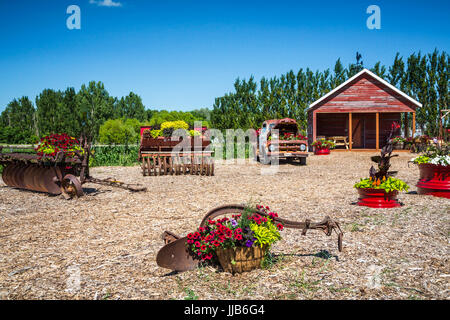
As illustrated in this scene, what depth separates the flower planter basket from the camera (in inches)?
153

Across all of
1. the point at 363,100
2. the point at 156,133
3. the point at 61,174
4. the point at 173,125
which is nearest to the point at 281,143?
the point at 173,125

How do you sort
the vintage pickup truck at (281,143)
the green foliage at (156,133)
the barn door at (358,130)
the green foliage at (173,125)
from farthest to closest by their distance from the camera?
the barn door at (358,130) < the green foliage at (173,125) < the green foliage at (156,133) < the vintage pickup truck at (281,143)

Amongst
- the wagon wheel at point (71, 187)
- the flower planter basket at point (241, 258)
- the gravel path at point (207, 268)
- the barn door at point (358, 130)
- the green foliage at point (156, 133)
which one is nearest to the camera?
the gravel path at point (207, 268)

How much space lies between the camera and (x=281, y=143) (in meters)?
17.6

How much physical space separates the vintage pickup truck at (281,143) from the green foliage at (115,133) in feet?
83.6

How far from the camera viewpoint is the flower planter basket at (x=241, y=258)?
12.8 ft

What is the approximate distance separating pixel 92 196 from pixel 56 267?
510cm

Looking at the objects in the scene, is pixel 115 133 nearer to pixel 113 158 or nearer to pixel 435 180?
pixel 113 158

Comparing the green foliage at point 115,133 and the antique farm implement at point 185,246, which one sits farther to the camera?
the green foliage at point 115,133

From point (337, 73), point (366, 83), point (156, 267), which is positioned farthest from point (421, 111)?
point (156, 267)

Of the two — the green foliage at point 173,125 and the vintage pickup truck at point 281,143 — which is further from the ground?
the green foliage at point 173,125

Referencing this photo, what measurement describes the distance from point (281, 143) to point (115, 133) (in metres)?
33.2

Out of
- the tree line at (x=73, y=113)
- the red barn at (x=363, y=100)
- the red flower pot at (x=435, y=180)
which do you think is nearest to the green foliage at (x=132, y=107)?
the tree line at (x=73, y=113)

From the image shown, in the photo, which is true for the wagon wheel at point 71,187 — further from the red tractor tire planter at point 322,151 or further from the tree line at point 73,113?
the red tractor tire planter at point 322,151
